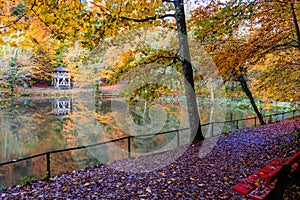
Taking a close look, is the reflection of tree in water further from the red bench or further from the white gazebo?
the white gazebo

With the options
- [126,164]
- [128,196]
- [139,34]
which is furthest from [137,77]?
[128,196]

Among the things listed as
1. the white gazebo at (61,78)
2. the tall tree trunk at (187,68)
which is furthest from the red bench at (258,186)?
the white gazebo at (61,78)

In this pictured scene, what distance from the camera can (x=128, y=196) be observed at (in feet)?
11.6

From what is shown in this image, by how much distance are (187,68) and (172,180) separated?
3.93 metres

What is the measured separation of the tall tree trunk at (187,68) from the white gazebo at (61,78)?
34864mm

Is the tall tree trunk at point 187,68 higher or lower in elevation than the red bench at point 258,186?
higher

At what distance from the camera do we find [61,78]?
132 feet

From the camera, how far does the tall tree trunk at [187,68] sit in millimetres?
6719

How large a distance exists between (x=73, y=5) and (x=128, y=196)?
11.6ft

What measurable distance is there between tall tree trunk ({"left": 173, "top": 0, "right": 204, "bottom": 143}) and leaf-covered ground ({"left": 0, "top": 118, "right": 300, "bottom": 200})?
1.22 metres

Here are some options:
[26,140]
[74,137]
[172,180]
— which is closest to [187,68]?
[172,180]

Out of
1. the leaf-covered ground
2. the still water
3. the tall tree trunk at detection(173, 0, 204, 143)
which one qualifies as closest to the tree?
the tall tree trunk at detection(173, 0, 204, 143)

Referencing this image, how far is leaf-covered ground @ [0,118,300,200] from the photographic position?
11.7 feet

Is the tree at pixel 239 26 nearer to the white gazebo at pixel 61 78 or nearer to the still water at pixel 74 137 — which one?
the still water at pixel 74 137
